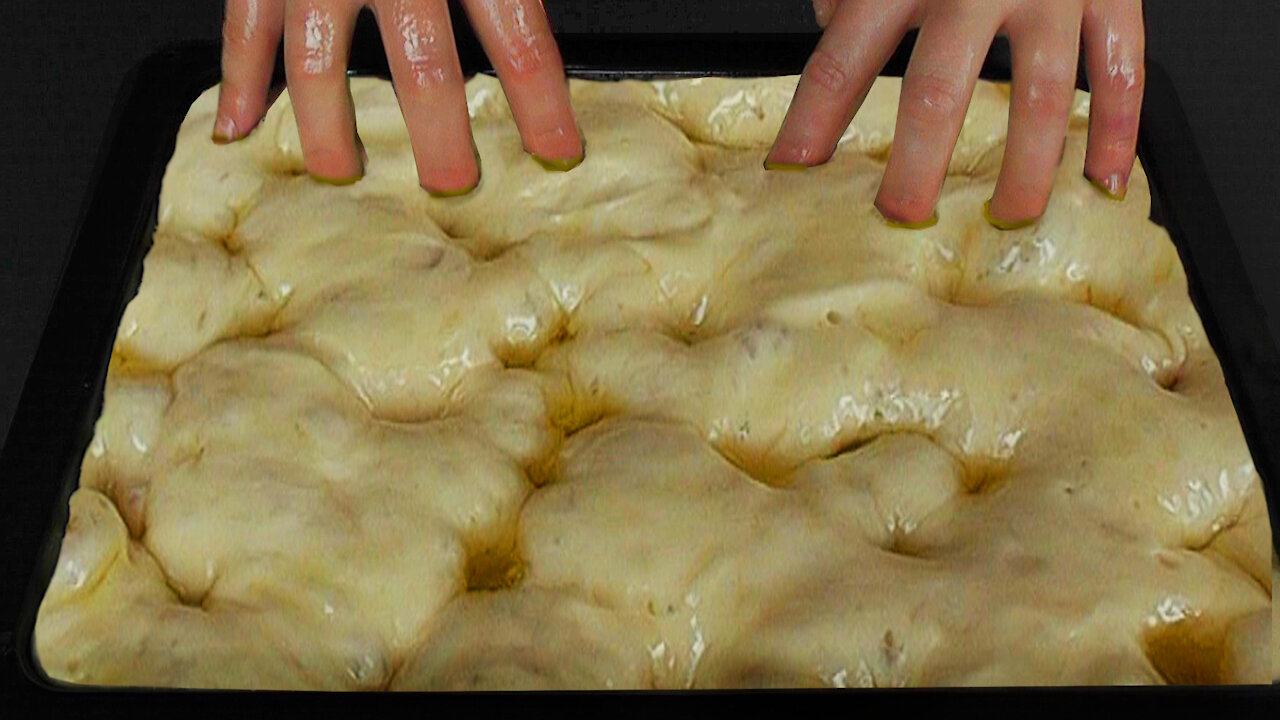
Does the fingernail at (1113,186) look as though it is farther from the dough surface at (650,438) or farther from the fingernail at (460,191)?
the fingernail at (460,191)

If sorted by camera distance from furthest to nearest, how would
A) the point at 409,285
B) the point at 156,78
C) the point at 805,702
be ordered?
the point at 156,78
the point at 409,285
the point at 805,702

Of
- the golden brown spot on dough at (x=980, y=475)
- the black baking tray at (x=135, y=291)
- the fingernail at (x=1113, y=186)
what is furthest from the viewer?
the fingernail at (x=1113, y=186)

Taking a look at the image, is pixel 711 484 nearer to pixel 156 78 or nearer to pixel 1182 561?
pixel 1182 561

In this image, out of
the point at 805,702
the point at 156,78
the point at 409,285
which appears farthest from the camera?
the point at 156,78

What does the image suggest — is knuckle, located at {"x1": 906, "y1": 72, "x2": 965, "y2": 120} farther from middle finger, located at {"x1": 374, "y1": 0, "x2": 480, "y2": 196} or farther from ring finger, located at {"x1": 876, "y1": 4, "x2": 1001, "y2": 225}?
middle finger, located at {"x1": 374, "y1": 0, "x2": 480, "y2": 196}

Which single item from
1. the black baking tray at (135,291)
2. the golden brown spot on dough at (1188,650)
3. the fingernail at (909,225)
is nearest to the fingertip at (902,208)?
the fingernail at (909,225)

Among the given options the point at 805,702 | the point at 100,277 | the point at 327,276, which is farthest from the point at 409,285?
the point at 805,702

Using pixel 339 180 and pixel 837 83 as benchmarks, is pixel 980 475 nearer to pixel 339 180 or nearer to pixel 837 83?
pixel 837 83

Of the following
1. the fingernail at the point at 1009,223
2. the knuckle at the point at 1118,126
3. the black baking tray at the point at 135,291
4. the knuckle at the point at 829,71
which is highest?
the knuckle at the point at 829,71

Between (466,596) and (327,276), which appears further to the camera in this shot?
(327,276)

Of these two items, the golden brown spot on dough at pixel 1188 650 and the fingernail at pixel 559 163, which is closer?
the golden brown spot on dough at pixel 1188 650
